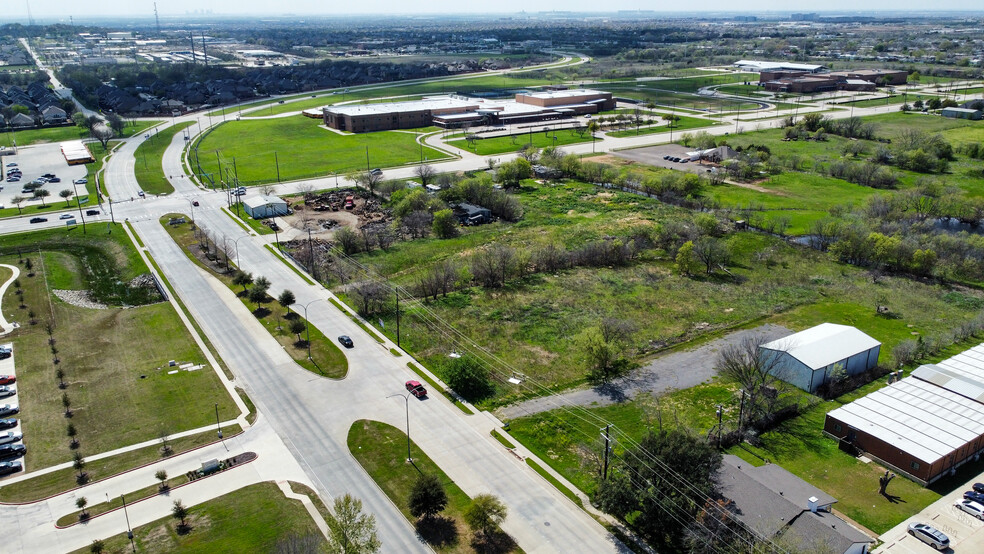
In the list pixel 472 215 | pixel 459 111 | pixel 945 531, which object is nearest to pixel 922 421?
pixel 945 531

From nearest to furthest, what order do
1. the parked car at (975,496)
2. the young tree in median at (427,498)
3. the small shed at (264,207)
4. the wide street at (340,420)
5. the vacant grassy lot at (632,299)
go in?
1. the young tree in median at (427,498)
2. the wide street at (340,420)
3. the parked car at (975,496)
4. the vacant grassy lot at (632,299)
5. the small shed at (264,207)

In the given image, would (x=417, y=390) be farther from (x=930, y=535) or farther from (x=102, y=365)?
(x=930, y=535)

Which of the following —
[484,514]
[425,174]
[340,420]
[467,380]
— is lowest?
[340,420]

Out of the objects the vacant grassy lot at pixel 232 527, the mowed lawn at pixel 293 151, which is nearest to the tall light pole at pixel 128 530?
the vacant grassy lot at pixel 232 527

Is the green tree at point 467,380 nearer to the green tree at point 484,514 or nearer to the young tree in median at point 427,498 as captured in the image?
the young tree in median at point 427,498

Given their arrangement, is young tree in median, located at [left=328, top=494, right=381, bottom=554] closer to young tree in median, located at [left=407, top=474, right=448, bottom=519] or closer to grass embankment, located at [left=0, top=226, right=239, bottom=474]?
young tree in median, located at [left=407, top=474, right=448, bottom=519]

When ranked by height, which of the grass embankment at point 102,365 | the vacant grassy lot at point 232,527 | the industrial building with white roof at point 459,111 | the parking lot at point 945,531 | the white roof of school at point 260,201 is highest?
the industrial building with white roof at point 459,111

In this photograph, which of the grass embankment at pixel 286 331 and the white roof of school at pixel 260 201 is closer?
the grass embankment at pixel 286 331

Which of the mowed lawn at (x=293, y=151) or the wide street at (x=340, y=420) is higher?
the mowed lawn at (x=293, y=151)
